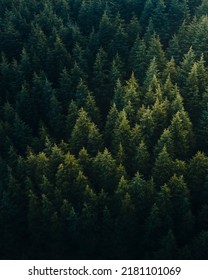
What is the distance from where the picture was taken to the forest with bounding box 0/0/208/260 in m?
42.6

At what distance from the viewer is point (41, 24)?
243 feet

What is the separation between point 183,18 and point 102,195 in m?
43.1

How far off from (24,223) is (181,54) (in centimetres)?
3508

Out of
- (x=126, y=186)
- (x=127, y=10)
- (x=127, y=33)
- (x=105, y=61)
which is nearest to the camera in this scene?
(x=126, y=186)

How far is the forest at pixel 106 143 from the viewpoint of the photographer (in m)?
42.6

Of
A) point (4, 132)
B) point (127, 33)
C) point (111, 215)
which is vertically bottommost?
point (111, 215)

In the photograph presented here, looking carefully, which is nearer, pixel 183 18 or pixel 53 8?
pixel 183 18

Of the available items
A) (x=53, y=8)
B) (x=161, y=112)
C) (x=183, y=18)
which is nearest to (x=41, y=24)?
(x=53, y=8)

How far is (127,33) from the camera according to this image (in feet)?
229

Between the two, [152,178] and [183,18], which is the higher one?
[183,18]

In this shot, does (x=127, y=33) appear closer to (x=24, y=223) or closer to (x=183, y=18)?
(x=183, y=18)

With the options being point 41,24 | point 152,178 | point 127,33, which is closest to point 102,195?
point 152,178

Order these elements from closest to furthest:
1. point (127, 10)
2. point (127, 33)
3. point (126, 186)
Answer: point (126, 186) → point (127, 33) → point (127, 10)

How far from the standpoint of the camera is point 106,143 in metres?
52.9
